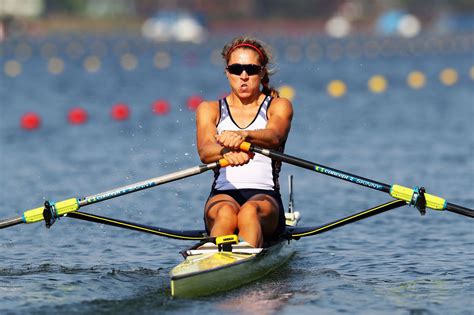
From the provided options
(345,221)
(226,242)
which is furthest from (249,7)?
(226,242)

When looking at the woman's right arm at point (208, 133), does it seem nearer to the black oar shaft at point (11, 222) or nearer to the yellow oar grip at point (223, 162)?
the yellow oar grip at point (223, 162)

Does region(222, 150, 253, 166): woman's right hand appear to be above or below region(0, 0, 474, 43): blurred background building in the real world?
below

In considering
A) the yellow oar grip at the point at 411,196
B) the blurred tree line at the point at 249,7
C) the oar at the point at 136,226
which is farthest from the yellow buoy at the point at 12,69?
the blurred tree line at the point at 249,7

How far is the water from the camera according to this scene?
29.5 feet

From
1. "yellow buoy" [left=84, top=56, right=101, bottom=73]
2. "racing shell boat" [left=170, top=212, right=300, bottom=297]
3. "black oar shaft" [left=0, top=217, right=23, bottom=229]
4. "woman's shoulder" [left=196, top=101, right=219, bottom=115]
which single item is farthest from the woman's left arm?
"yellow buoy" [left=84, top=56, right=101, bottom=73]

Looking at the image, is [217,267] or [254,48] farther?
[254,48]

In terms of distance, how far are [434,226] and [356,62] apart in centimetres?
4464

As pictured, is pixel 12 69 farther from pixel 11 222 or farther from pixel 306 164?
pixel 306 164

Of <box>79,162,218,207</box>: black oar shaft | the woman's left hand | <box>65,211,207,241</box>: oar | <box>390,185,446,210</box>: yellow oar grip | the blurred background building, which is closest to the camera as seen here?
the woman's left hand

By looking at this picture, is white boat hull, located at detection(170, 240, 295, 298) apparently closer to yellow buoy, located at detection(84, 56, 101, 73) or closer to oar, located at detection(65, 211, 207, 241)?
oar, located at detection(65, 211, 207, 241)

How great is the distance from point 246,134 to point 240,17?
120044mm

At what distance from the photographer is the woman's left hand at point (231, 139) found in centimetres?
916

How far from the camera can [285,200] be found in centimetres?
1437

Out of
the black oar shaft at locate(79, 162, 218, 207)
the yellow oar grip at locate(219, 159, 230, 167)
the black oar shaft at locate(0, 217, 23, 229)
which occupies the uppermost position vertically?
the yellow oar grip at locate(219, 159, 230, 167)
